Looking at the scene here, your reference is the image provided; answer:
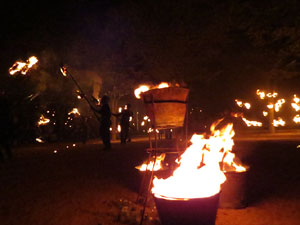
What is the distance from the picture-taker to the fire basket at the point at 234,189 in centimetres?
530

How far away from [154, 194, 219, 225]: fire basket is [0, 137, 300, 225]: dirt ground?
0.93 m

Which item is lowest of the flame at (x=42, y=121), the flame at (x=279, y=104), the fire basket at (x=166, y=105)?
the fire basket at (x=166, y=105)

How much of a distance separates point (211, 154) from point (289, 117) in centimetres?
3069

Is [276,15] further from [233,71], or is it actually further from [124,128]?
[124,128]

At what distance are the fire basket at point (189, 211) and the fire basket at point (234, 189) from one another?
1.55 metres

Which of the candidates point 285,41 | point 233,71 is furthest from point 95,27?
point 285,41

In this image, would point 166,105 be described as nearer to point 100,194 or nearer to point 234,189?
point 234,189

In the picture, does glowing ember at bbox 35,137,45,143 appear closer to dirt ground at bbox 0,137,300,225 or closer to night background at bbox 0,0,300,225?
night background at bbox 0,0,300,225

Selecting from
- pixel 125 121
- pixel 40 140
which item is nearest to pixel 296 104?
pixel 125 121

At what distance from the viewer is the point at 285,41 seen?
10000 millimetres

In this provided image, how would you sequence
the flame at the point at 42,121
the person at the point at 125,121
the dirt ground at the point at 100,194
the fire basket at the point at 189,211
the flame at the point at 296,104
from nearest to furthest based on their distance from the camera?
the fire basket at the point at 189,211 → the dirt ground at the point at 100,194 → the person at the point at 125,121 → the flame at the point at 42,121 → the flame at the point at 296,104

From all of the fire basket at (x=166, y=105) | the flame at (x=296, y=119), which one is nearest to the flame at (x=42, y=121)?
the fire basket at (x=166, y=105)

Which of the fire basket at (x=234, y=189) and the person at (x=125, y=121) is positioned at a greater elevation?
the person at (x=125, y=121)

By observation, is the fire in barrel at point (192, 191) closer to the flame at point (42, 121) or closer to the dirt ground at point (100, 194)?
the dirt ground at point (100, 194)
